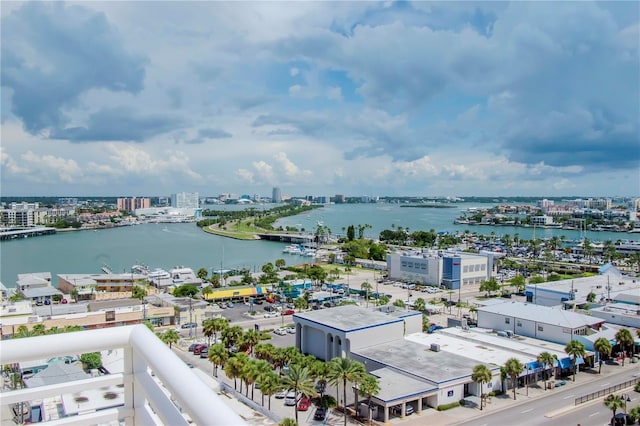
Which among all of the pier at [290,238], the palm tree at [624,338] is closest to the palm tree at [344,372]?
the palm tree at [624,338]

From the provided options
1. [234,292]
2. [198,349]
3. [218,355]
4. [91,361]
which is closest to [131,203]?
[234,292]

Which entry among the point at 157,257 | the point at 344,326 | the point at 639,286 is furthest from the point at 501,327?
the point at 157,257

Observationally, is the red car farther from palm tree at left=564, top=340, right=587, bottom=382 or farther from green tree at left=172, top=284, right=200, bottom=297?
green tree at left=172, top=284, right=200, bottom=297

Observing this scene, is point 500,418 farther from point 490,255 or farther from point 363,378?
point 490,255

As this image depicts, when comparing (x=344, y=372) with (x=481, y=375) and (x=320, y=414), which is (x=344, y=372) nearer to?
(x=320, y=414)

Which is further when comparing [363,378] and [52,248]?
[52,248]

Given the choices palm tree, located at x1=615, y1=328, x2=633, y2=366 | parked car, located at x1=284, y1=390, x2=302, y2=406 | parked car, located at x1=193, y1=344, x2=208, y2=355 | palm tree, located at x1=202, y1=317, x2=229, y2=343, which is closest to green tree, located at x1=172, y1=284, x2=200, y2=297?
parked car, located at x1=193, y1=344, x2=208, y2=355

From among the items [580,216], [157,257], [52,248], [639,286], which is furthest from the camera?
[580,216]
